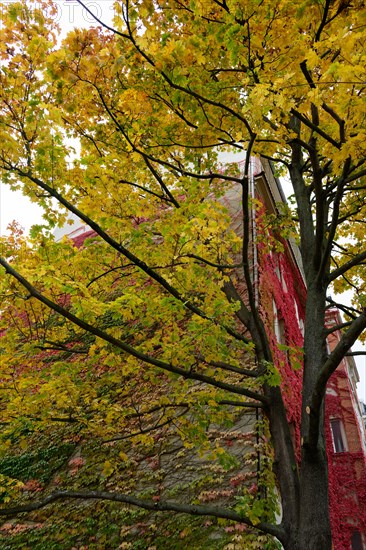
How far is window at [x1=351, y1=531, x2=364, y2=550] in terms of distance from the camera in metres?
13.9

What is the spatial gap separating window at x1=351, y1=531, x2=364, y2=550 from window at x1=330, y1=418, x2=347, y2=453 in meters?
2.60

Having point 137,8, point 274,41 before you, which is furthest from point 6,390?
point 274,41

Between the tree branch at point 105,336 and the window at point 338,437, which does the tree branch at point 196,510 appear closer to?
the tree branch at point 105,336

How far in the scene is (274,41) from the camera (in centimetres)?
376

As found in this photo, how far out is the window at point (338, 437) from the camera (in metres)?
15.8

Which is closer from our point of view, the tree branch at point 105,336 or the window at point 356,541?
the tree branch at point 105,336

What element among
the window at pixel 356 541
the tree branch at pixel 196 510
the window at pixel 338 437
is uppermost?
the tree branch at pixel 196 510

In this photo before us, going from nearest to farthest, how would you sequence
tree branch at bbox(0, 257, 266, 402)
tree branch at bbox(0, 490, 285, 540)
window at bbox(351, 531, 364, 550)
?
tree branch at bbox(0, 257, 266, 402)
tree branch at bbox(0, 490, 285, 540)
window at bbox(351, 531, 364, 550)

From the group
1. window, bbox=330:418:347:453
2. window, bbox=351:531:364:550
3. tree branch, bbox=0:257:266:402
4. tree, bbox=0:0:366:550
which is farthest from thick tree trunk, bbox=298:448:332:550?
window, bbox=330:418:347:453

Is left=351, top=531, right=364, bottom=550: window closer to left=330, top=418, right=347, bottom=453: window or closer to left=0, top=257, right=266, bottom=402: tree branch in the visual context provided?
left=330, top=418, right=347, bottom=453: window

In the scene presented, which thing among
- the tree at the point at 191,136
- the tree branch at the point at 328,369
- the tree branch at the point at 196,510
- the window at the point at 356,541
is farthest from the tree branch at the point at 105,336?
the window at the point at 356,541

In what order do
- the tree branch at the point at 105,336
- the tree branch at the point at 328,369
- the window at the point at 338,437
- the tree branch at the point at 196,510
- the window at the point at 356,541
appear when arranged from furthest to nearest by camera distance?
the window at the point at 338,437, the window at the point at 356,541, the tree branch at the point at 196,510, the tree branch at the point at 105,336, the tree branch at the point at 328,369

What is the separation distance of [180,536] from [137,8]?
6120mm

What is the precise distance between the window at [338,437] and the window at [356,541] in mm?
2603
